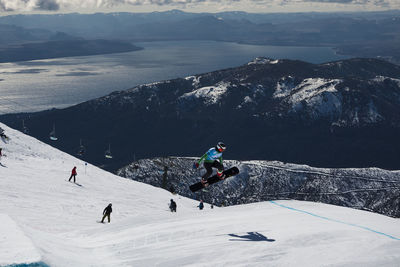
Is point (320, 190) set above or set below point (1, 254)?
below

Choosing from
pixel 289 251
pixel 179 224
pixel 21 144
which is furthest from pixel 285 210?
pixel 21 144

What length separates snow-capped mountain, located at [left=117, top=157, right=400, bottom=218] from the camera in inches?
3730

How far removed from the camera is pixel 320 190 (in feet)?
326

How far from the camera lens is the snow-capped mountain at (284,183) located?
94750 mm

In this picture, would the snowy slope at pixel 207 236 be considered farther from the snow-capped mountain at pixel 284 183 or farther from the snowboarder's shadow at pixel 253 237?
Answer: the snow-capped mountain at pixel 284 183

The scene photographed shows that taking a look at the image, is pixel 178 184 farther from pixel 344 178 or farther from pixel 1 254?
pixel 1 254

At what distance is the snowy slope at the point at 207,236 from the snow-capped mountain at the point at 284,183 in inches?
2546

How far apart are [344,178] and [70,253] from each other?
9984cm

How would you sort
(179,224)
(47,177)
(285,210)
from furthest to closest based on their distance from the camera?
(47,177)
(285,210)
(179,224)

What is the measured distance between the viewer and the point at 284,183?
103250mm

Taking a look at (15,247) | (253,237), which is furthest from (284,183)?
(15,247)

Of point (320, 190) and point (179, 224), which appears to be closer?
point (179, 224)

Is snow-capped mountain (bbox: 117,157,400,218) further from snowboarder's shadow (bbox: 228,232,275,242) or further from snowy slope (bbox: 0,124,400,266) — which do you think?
snowboarder's shadow (bbox: 228,232,275,242)

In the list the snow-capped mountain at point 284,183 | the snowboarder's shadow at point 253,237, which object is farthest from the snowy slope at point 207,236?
the snow-capped mountain at point 284,183
